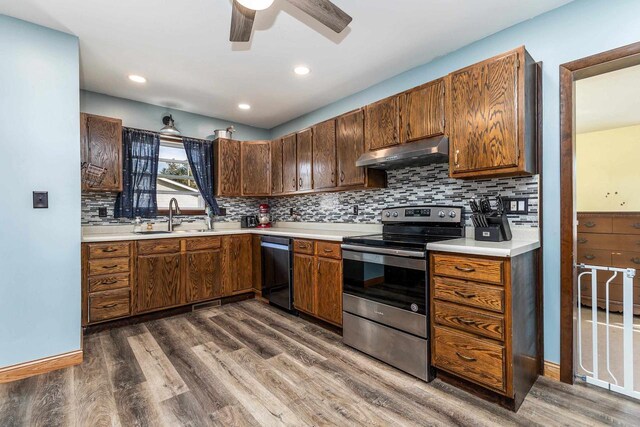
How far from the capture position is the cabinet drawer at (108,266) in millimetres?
2888

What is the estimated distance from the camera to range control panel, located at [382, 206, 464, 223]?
8.28 ft

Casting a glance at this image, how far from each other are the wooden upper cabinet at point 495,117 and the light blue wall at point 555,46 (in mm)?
114

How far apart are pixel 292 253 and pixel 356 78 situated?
199 centimetres

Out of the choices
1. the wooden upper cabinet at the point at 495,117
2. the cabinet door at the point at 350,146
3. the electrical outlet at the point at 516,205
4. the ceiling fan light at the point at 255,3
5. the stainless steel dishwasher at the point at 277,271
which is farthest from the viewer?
the stainless steel dishwasher at the point at 277,271

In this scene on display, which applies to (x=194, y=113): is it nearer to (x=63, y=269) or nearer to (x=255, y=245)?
(x=255, y=245)

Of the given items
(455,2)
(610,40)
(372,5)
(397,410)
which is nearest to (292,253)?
(397,410)

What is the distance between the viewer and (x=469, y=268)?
6.06ft

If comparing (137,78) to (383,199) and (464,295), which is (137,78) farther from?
(464,295)

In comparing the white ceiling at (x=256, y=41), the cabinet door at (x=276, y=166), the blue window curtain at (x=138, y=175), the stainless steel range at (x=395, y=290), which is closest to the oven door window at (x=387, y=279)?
the stainless steel range at (x=395, y=290)

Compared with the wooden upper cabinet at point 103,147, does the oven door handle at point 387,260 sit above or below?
below

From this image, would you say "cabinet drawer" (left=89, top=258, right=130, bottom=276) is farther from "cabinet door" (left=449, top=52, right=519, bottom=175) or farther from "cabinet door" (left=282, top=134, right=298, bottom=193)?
"cabinet door" (left=449, top=52, right=519, bottom=175)

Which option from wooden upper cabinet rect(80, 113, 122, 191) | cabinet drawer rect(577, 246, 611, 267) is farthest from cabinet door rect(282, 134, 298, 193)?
cabinet drawer rect(577, 246, 611, 267)

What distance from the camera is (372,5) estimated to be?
80.4 inches

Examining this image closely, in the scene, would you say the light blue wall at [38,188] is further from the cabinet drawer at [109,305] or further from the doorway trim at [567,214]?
the doorway trim at [567,214]
